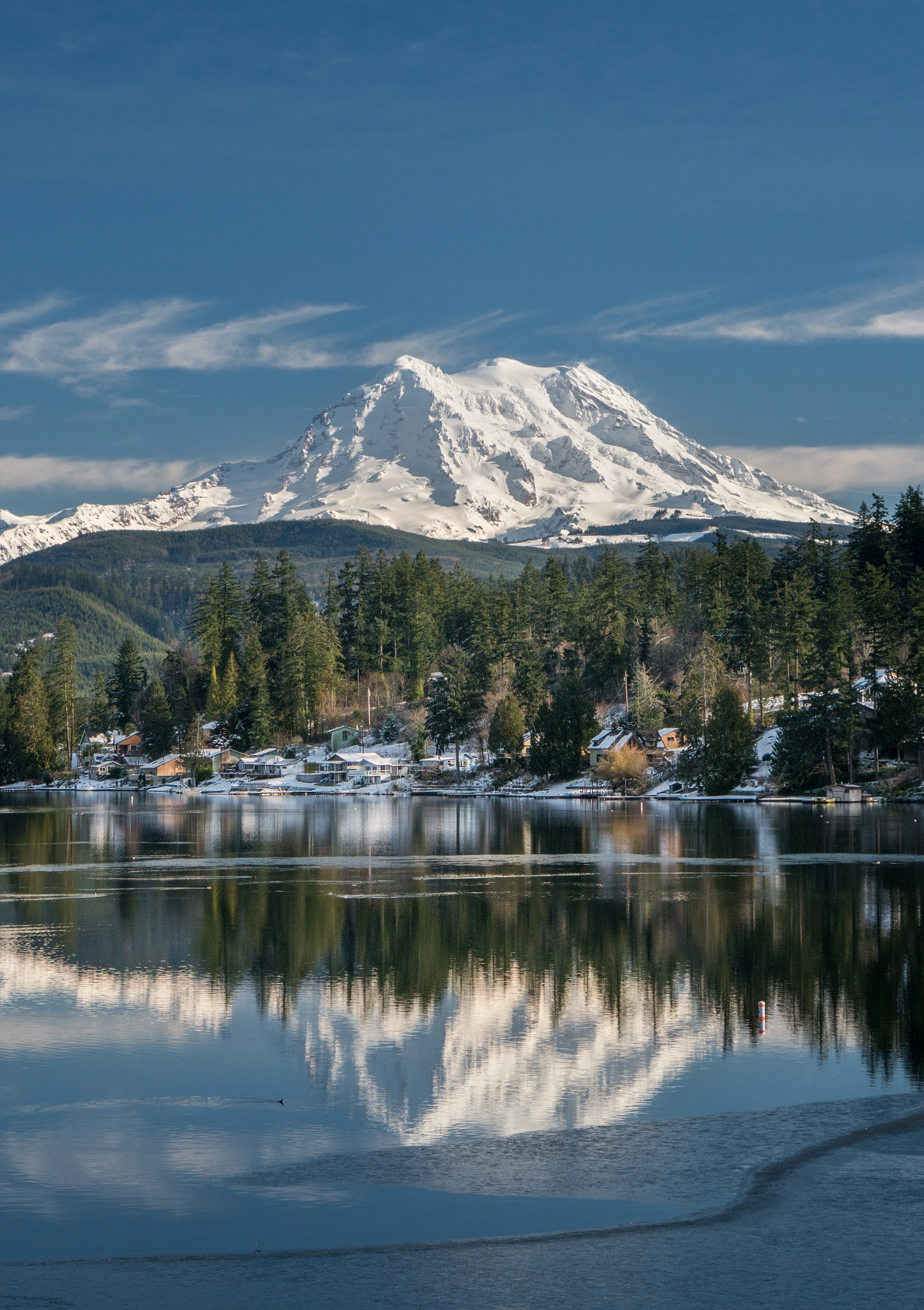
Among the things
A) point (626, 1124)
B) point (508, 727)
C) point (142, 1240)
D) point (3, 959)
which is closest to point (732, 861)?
point (3, 959)

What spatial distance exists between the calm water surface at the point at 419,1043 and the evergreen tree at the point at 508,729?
82.2 meters

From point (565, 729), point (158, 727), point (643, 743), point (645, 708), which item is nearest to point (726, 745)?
point (643, 743)

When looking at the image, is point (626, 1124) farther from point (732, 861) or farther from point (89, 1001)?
point (732, 861)

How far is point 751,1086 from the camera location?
21.2 meters

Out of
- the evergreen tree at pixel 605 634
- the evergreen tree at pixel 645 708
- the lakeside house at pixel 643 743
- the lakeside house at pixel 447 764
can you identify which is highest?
the evergreen tree at pixel 605 634

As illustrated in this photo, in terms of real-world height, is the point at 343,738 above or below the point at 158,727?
below

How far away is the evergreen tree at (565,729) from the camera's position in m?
128

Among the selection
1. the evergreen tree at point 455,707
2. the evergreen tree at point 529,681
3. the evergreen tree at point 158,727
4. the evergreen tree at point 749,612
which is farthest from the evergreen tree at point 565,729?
the evergreen tree at point 158,727

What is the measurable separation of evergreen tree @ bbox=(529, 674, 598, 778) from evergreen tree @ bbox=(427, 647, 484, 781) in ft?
55.2

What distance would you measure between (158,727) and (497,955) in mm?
149591

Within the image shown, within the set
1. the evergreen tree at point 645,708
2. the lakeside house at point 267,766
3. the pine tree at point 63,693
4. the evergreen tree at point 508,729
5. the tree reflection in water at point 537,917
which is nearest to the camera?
the tree reflection in water at point 537,917

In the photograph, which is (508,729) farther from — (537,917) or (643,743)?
(537,917)

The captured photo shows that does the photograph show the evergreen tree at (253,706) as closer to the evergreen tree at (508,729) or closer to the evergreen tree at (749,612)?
the evergreen tree at (508,729)

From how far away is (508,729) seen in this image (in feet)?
450
